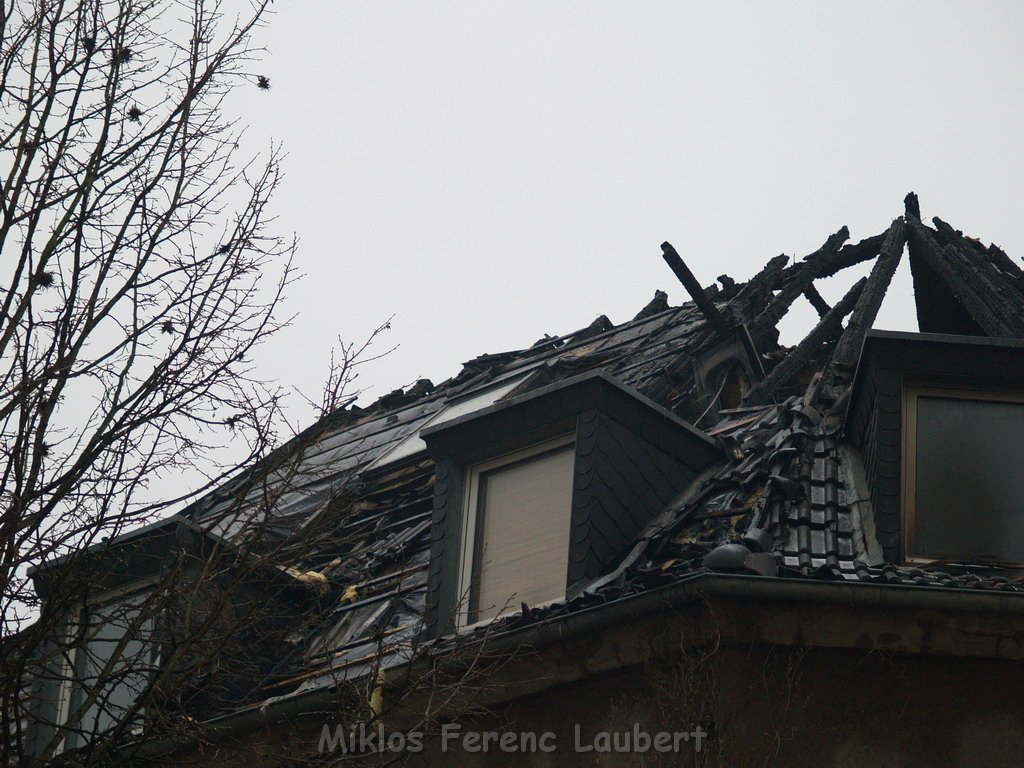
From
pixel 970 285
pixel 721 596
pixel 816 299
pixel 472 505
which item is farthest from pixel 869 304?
pixel 721 596

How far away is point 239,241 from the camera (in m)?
9.10

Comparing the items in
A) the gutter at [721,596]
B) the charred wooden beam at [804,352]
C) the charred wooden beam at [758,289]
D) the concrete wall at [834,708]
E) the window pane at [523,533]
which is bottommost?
the concrete wall at [834,708]

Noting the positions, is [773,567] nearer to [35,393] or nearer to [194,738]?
[194,738]

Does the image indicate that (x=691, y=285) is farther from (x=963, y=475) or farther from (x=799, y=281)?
(x=963, y=475)

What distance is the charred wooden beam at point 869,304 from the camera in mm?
11948

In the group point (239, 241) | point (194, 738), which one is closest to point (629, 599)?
point (194, 738)

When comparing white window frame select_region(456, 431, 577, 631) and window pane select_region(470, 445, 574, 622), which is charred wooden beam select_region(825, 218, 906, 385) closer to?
white window frame select_region(456, 431, 577, 631)

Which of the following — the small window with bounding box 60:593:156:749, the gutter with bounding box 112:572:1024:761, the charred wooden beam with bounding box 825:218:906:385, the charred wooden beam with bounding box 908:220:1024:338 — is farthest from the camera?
the charred wooden beam with bounding box 908:220:1024:338

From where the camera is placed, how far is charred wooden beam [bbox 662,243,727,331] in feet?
46.0

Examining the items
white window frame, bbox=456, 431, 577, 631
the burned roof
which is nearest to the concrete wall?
the burned roof

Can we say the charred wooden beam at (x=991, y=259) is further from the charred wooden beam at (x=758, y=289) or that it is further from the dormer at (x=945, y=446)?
the dormer at (x=945, y=446)

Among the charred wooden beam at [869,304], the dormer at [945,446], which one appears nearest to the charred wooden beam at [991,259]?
the charred wooden beam at [869,304]

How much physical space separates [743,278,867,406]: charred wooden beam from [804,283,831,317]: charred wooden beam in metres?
1.34

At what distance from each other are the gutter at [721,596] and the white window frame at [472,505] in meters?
0.93
